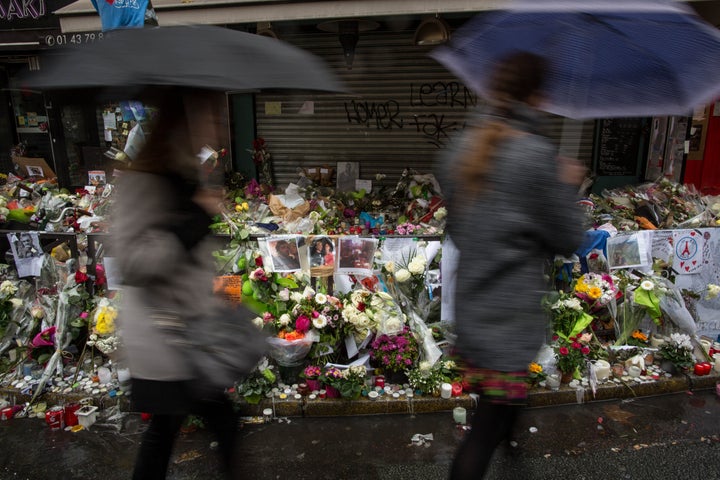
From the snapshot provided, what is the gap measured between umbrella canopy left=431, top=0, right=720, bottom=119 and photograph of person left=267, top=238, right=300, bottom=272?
190 centimetres

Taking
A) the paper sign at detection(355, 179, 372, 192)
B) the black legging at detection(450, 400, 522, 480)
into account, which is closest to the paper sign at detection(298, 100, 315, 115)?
the paper sign at detection(355, 179, 372, 192)

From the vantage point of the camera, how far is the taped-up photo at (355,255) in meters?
4.06

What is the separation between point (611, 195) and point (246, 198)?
4.49 metres

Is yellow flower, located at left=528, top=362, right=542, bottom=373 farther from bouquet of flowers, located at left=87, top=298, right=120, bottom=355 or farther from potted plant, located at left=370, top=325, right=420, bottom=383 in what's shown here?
bouquet of flowers, located at left=87, top=298, right=120, bottom=355

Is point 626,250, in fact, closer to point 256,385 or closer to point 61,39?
point 256,385

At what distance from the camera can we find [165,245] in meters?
1.83

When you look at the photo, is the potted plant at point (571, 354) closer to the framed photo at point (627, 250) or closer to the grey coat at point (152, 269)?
the framed photo at point (627, 250)

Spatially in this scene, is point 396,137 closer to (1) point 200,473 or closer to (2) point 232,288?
(2) point 232,288

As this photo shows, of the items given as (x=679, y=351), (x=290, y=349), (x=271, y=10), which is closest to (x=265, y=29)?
(x=271, y=10)

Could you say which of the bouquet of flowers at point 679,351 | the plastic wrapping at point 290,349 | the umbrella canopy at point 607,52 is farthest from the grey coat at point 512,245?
the bouquet of flowers at point 679,351

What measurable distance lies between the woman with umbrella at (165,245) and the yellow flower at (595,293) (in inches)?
123

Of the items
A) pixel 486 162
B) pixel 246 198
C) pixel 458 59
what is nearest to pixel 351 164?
pixel 246 198

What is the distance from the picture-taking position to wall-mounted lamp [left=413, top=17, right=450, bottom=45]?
5.81 meters

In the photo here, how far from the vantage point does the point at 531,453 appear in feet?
10.4
